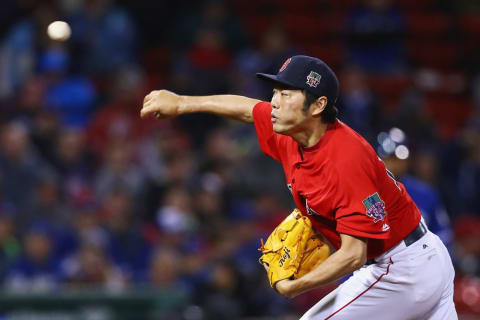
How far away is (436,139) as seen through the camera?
11.0 metres

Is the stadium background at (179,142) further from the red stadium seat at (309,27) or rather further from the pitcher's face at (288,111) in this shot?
the pitcher's face at (288,111)

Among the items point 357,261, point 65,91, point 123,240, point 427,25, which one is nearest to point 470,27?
point 427,25

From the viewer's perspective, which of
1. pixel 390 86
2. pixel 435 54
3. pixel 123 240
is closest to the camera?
pixel 123 240

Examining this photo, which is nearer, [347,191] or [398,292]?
[347,191]

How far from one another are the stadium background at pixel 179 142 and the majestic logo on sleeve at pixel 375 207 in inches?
135

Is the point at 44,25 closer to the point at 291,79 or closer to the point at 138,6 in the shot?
the point at 138,6

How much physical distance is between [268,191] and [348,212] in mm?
A: 5805

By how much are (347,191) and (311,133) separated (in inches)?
16.1

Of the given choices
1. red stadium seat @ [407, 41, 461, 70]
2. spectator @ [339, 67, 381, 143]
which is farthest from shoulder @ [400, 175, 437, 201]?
red stadium seat @ [407, 41, 461, 70]

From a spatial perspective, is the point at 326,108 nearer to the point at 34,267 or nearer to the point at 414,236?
the point at 414,236

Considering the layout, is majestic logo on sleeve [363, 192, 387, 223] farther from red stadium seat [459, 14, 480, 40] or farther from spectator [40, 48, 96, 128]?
red stadium seat [459, 14, 480, 40]

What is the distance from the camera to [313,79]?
14.1 ft

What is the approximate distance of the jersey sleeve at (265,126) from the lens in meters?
4.77

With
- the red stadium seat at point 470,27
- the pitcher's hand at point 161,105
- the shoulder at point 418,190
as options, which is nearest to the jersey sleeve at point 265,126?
the pitcher's hand at point 161,105
